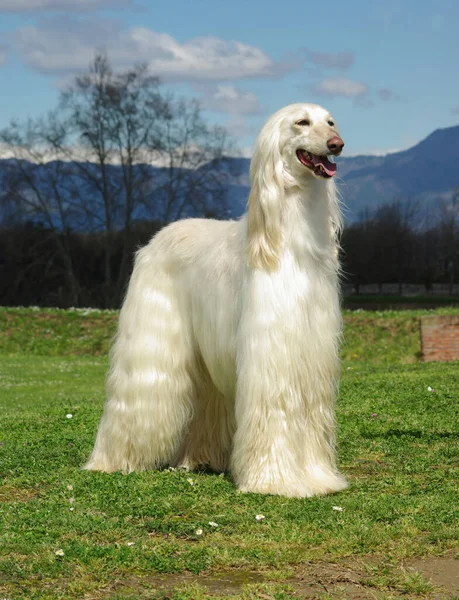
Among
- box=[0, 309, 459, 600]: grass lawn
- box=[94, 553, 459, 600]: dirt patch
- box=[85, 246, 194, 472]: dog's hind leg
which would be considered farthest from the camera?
box=[85, 246, 194, 472]: dog's hind leg

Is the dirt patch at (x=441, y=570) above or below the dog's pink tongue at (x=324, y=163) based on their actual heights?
below

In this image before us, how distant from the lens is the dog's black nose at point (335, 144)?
5750 mm

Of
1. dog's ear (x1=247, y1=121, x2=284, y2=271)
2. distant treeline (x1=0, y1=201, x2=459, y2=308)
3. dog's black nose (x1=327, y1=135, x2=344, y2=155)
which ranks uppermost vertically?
dog's black nose (x1=327, y1=135, x2=344, y2=155)

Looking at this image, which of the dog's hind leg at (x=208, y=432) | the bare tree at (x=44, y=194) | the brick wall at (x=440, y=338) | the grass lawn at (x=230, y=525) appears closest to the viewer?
the grass lawn at (x=230, y=525)

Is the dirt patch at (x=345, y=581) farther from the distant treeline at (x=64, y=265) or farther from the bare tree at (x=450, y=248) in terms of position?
the bare tree at (x=450, y=248)

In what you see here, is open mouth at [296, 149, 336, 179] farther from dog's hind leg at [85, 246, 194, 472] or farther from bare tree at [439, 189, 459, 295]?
bare tree at [439, 189, 459, 295]

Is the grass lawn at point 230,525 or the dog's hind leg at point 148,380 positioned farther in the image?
the dog's hind leg at point 148,380

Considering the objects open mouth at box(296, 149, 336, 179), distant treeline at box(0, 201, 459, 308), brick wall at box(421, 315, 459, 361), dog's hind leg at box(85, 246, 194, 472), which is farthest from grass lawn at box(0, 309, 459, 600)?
distant treeline at box(0, 201, 459, 308)

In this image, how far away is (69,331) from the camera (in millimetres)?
22625

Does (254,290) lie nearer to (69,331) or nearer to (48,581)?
(48,581)

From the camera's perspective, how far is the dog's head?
5855mm

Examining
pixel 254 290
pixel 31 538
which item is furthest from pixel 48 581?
pixel 254 290

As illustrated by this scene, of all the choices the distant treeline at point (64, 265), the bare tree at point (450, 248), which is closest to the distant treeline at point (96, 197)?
the distant treeline at point (64, 265)

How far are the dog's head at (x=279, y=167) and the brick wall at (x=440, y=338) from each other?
9.91 meters
